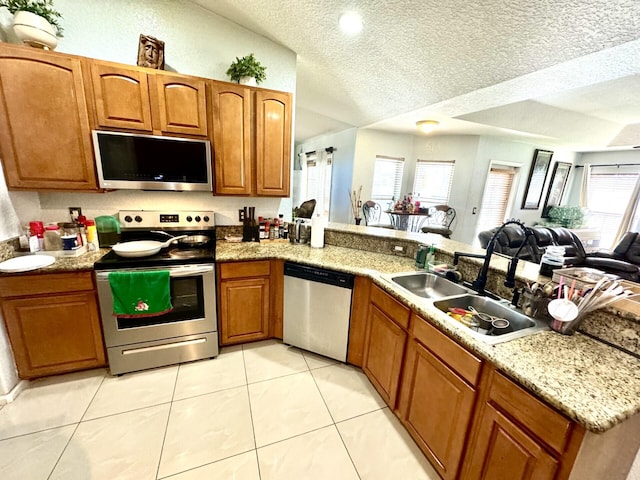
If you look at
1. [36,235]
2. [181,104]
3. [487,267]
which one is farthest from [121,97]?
[487,267]

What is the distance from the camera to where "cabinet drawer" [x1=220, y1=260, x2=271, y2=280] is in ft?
6.84

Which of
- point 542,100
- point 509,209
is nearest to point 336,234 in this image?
point 542,100

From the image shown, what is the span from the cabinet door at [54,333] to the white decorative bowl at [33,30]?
171cm

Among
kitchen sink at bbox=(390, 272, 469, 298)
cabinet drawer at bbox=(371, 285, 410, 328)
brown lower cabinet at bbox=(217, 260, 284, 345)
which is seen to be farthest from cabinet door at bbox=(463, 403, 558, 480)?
brown lower cabinet at bbox=(217, 260, 284, 345)

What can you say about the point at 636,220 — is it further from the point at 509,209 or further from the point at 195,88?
the point at 195,88

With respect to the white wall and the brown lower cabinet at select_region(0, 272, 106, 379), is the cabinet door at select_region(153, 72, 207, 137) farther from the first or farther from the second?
the brown lower cabinet at select_region(0, 272, 106, 379)

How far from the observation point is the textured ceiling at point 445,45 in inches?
58.6

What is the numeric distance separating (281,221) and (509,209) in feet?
17.8

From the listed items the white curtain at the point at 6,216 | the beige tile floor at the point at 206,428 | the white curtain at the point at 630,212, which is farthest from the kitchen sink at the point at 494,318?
the white curtain at the point at 630,212

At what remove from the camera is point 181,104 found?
2.01 meters

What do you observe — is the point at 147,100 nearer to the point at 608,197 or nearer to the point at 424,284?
the point at 424,284

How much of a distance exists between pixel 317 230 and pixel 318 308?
74 cm

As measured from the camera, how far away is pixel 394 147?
5418 mm

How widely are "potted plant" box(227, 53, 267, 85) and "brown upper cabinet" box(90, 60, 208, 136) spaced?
34 cm
